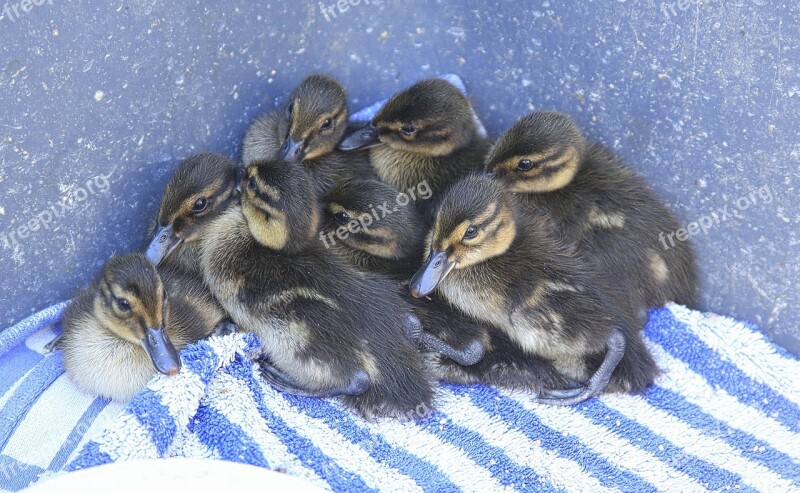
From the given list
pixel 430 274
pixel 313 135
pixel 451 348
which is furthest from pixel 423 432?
pixel 313 135

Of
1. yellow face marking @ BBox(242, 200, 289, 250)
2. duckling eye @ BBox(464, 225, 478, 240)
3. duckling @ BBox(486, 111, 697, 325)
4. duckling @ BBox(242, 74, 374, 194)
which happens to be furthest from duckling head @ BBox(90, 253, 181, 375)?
duckling @ BBox(486, 111, 697, 325)

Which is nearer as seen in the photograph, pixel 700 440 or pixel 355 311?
pixel 355 311

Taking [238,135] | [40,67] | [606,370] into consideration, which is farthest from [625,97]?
[40,67]

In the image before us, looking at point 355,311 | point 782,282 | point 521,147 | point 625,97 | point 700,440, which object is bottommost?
point 700,440

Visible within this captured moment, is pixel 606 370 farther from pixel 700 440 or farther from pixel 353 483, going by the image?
pixel 353 483

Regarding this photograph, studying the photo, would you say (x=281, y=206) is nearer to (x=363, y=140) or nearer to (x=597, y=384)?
(x=363, y=140)

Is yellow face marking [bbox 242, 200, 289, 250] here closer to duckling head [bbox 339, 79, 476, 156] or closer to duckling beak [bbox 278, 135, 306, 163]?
duckling beak [bbox 278, 135, 306, 163]

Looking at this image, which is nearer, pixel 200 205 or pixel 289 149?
pixel 200 205
